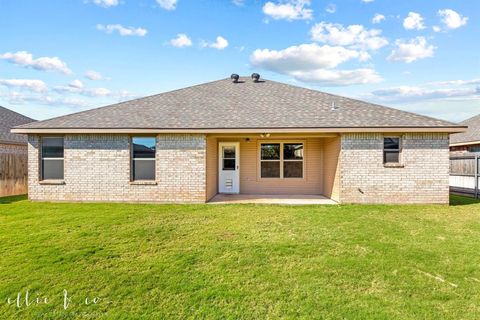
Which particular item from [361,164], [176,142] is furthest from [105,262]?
[361,164]

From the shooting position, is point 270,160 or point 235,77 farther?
point 235,77

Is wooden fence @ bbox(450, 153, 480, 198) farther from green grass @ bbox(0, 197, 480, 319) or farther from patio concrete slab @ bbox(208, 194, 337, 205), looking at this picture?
patio concrete slab @ bbox(208, 194, 337, 205)

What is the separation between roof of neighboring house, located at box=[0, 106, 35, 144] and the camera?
1326 centimetres

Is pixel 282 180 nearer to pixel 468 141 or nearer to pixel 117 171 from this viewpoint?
pixel 117 171

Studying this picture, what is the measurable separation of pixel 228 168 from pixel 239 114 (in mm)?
2870

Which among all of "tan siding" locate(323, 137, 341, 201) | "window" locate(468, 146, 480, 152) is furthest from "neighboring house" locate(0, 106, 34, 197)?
"window" locate(468, 146, 480, 152)

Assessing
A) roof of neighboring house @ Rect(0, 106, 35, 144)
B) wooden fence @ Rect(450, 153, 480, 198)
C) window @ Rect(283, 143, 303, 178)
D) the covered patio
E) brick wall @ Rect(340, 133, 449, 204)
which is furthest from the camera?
roof of neighboring house @ Rect(0, 106, 35, 144)

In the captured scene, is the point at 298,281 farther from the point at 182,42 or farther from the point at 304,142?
the point at 182,42

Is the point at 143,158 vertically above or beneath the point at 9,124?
beneath

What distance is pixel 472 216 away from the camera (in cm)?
840

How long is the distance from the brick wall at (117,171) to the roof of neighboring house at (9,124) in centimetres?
391

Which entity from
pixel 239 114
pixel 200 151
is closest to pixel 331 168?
pixel 239 114

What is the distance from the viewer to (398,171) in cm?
1007

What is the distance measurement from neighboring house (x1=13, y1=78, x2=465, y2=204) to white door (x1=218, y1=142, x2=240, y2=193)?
131cm
